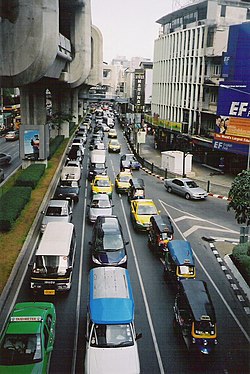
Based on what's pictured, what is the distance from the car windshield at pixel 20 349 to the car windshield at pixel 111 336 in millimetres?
1418

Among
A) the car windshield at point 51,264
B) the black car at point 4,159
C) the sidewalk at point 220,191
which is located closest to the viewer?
the car windshield at point 51,264

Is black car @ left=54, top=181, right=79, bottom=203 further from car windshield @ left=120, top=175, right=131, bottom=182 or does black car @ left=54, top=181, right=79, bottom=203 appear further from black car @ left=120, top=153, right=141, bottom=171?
black car @ left=120, top=153, right=141, bottom=171

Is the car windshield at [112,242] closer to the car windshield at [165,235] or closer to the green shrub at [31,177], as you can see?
the car windshield at [165,235]

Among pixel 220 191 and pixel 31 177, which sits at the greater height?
pixel 31 177

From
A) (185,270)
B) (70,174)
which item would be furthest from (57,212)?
(70,174)

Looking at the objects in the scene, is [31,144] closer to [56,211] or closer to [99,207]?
[99,207]

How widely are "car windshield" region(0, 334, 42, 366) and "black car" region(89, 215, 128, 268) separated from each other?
21.4ft

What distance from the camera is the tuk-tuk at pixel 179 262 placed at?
15.6m

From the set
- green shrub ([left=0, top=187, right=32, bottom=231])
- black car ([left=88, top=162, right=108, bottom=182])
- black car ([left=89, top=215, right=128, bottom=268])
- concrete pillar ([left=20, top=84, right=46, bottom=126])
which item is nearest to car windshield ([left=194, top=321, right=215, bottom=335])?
black car ([left=89, top=215, right=128, bottom=268])

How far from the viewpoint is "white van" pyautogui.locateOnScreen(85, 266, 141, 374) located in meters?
10.2

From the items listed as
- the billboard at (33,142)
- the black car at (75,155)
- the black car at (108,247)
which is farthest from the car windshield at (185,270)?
the black car at (75,155)

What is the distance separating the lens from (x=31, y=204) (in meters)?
23.4

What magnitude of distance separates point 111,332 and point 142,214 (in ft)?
40.2

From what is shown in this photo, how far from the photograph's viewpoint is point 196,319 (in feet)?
38.2
